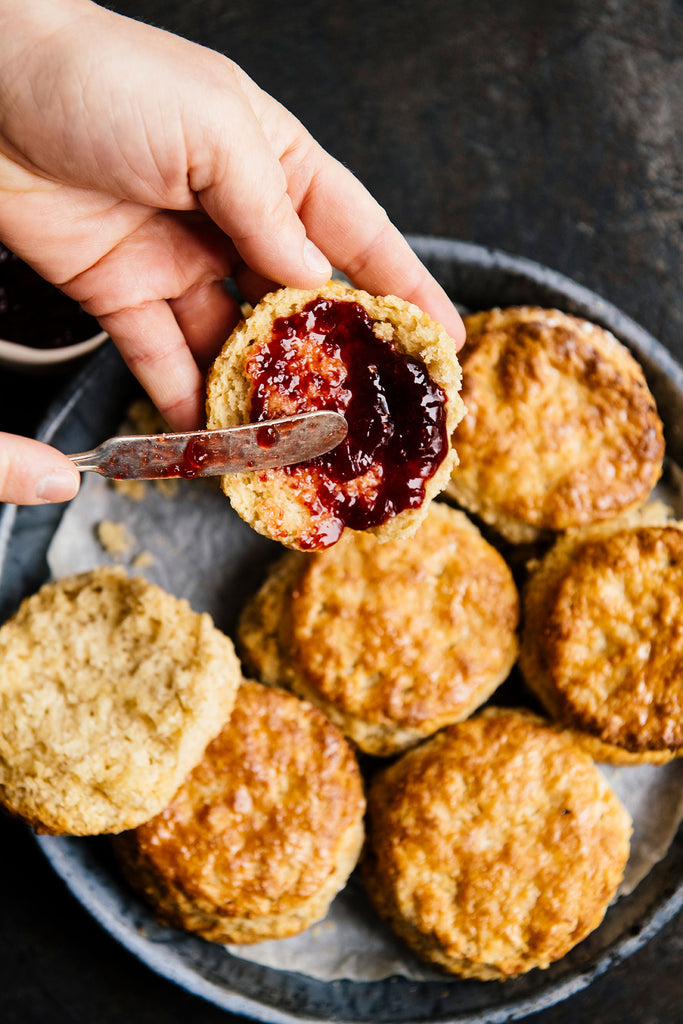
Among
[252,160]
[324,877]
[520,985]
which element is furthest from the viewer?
[520,985]

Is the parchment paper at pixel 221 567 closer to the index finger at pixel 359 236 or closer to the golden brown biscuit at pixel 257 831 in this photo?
the golden brown biscuit at pixel 257 831

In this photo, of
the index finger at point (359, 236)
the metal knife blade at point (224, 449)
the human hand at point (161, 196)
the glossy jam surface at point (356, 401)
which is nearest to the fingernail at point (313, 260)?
the human hand at point (161, 196)

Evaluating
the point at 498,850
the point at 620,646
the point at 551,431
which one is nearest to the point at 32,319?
the point at 551,431

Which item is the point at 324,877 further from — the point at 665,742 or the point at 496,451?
the point at 496,451

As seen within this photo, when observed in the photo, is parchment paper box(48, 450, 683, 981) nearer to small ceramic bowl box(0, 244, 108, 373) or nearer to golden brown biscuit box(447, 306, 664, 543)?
golden brown biscuit box(447, 306, 664, 543)

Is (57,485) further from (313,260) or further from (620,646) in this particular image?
(620,646)

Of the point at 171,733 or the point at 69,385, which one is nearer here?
the point at 171,733

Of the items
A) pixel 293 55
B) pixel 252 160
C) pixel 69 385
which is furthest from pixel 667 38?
pixel 69 385
